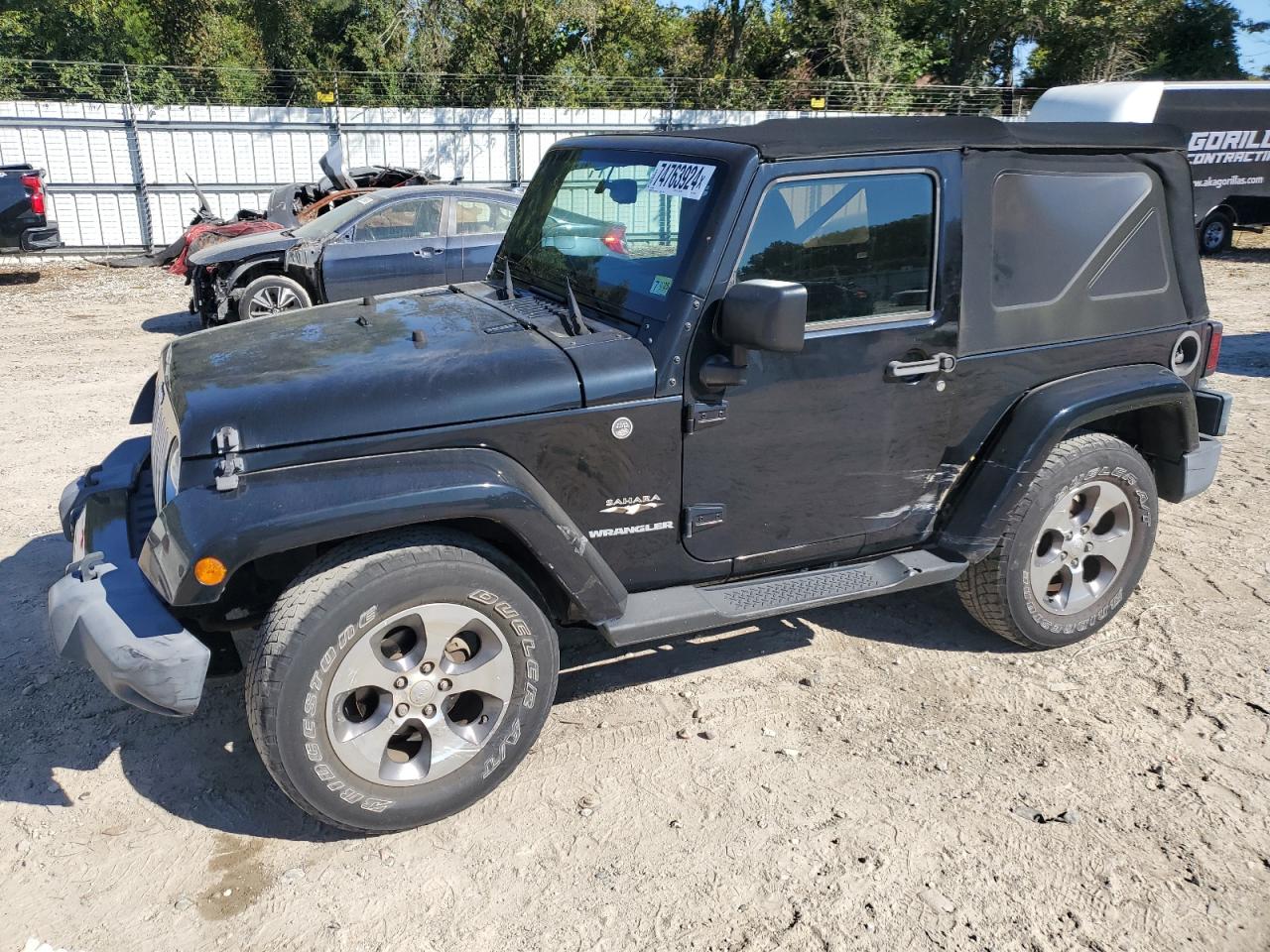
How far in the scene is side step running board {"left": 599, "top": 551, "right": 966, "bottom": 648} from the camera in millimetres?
→ 3391

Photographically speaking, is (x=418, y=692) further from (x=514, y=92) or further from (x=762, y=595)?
(x=514, y=92)

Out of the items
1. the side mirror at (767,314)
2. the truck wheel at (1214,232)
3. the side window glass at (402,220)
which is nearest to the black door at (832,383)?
the side mirror at (767,314)

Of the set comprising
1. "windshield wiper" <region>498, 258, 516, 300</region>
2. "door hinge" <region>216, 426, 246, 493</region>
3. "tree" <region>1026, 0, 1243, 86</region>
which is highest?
"tree" <region>1026, 0, 1243, 86</region>

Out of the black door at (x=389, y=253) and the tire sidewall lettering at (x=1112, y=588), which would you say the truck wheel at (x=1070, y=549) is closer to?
the tire sidewall lettering at (x=1112, y=588)

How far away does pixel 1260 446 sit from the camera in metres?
6.89

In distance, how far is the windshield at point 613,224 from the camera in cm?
345

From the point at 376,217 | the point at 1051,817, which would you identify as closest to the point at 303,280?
the point at 376,217

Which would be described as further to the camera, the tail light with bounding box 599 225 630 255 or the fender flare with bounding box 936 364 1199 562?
the fender flare with bounding box 936 364 1199 562

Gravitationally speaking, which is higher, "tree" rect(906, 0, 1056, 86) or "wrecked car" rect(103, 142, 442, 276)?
"tree" rect(906, 0, 1056, 86)

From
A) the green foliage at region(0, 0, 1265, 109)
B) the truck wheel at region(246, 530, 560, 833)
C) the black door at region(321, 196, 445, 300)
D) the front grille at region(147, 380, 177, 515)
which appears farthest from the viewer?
the green foliage at region(0, 0, 1265, 109)

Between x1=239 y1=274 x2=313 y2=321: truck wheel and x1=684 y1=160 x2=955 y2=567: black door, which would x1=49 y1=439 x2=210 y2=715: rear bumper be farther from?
x1=239 y1=274 x2=313 y2=321: truck wheel

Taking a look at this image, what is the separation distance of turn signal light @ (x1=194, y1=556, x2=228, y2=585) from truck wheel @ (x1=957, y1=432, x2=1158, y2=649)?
283 centimetres

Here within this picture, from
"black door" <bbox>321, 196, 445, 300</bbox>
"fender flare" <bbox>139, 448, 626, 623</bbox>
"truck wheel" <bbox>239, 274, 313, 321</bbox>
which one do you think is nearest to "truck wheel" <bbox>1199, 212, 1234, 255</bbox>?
"black door" <bbox>321, 196, 445, 300</bbox>

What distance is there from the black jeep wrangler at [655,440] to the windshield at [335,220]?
612 centimetres
